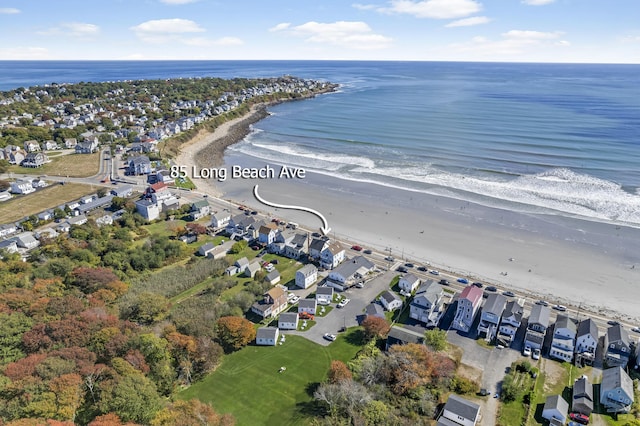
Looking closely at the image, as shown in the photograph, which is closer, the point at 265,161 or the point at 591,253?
the point at 591,253

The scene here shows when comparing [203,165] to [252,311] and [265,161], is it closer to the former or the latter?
[265,161]

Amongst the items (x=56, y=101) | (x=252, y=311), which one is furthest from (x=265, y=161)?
(x=56, y=101)

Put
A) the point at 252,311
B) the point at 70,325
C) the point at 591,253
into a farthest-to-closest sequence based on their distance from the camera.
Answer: the point at 591,253
the point at 252,311
the point at 70,325

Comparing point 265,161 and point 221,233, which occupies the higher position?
point 265,161

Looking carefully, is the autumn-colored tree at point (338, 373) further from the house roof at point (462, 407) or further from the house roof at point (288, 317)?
the house roof at point (288, 317)

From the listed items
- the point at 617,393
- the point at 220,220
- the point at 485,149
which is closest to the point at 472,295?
the point at 617,393

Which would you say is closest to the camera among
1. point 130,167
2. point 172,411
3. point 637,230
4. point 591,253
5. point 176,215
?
point 172,411
